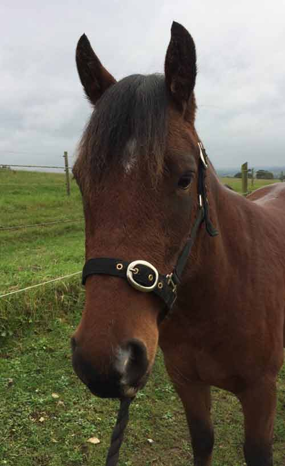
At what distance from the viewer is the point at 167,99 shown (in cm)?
170

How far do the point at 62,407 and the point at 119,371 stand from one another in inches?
108

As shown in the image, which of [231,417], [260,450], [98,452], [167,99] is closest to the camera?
[167,99]

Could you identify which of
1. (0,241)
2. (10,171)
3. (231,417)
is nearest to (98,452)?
(231,417)

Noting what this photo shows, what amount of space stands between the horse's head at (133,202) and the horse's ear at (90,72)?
198 millimetres

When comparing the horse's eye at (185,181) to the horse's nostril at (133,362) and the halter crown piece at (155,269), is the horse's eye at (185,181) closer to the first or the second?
the halter crown piece at (155,269)

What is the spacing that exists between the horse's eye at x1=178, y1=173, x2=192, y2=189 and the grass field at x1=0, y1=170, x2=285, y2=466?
2525 millimetres

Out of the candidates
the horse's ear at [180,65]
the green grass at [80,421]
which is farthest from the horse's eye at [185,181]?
the green grass at [80,421]

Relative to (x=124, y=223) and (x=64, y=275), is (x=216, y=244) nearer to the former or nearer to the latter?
(x=124, y=223)

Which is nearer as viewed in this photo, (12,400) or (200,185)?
(200,185)

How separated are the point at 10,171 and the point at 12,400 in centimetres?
1742

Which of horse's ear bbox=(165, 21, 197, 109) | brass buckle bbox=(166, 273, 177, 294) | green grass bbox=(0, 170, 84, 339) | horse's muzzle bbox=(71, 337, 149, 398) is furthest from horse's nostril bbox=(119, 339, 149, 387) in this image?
green grass bbox=(0, 170, 84, 339)

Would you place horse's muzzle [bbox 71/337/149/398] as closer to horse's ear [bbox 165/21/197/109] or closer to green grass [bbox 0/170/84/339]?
horse's ear [bbox 165/21/197/109]

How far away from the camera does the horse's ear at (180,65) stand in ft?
5.22

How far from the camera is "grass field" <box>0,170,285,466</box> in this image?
317 centimetres
